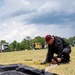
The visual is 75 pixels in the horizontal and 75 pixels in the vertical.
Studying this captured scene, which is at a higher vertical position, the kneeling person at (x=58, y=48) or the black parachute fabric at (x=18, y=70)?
the kneeling person at (x=58, y=48)

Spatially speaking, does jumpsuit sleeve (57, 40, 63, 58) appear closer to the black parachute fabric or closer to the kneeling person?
the kneeling person

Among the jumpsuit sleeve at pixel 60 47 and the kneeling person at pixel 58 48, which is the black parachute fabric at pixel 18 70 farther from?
the jumpsuit sleeve at pixel 60 47

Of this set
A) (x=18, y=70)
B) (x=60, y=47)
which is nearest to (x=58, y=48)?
(x=60, y=47)

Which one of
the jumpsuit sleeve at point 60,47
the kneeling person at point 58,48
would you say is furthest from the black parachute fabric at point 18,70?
the jumpsuit sleeve at point 60,47

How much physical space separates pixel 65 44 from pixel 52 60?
970 mm

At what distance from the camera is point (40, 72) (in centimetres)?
620

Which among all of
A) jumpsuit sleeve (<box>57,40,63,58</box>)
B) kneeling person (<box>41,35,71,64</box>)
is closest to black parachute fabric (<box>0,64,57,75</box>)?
kneeling person (<box>41,35,71,64</box>)

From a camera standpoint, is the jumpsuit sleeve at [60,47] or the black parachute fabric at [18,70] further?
the jumpsuit sleeve at [60,47]

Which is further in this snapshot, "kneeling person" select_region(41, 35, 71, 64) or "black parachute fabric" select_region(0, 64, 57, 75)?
"kneeling person" select_region(41, 35, 71, 64)

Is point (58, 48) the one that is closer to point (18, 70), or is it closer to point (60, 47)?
point (60, 47)

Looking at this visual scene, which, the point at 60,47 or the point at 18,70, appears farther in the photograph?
the point at 60,47

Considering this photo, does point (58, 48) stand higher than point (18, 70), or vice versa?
point (58, 48)

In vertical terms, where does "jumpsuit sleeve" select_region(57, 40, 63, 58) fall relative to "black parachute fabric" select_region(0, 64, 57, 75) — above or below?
above

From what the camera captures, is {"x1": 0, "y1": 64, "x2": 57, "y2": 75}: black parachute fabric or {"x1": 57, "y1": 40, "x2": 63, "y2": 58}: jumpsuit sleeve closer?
{"x1": 0, "y1": 64, "x2": 57, "y2": 75}: black parachute fabric
